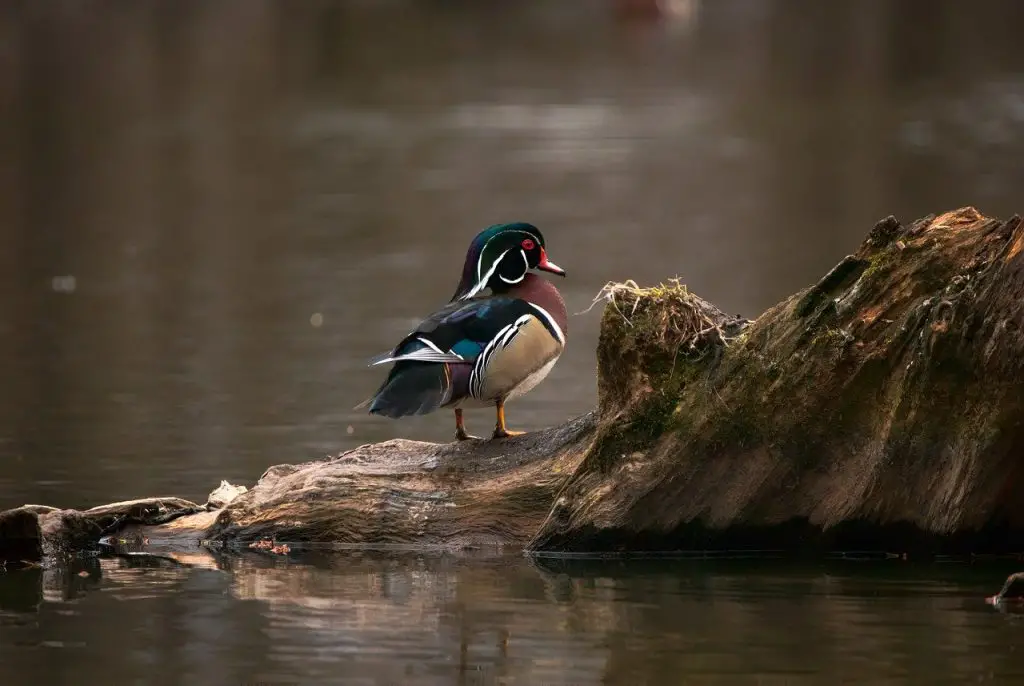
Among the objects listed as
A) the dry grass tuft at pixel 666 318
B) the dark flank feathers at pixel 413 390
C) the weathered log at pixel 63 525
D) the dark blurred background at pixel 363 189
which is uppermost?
the dark blurred background at pixel 363 189

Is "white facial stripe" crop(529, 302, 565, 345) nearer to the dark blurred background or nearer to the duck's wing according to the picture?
the duck's wing

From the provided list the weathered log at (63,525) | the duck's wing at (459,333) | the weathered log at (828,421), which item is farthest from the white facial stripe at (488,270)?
the weathered log at (63,525)

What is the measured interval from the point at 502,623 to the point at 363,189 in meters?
25.8

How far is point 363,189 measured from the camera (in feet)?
112

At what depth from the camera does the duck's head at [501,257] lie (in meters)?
10.8

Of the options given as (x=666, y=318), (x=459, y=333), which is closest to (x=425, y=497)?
(x=459, y=333)

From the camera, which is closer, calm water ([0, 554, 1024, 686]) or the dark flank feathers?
calm water ([0, 554, 1024, 686])

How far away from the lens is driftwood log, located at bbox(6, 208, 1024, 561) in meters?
9.52

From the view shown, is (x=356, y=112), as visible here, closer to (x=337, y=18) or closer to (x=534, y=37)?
(x=534, y=37)

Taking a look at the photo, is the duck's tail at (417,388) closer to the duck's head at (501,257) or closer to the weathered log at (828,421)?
the duck's head at (501,257)

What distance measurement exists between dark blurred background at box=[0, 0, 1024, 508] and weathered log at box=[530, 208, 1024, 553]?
335cm

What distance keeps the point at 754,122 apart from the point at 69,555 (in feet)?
113

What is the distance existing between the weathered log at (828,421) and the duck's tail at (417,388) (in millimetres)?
835

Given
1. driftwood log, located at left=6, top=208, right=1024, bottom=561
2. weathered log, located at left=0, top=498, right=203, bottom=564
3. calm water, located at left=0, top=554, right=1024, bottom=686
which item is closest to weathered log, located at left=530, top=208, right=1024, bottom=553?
driftwood log, located at left=6, top=208, right=1024, bottom=561
